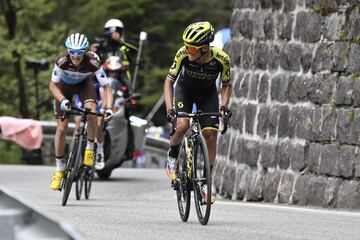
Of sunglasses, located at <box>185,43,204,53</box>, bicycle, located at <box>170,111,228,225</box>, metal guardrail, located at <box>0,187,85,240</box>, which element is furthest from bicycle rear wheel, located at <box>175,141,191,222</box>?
metal guardrail, located at <box>0,187,85,240</box>

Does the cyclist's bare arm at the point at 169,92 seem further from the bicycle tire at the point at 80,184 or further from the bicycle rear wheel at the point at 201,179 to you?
the bicycle tire at the point at 80,184

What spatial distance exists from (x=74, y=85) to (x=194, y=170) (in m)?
4.29

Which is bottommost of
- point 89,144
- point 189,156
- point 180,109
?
point 89,144

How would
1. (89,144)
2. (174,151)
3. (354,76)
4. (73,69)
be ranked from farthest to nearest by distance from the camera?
(89,144) < (73,69) < (354,76) < (174,151)

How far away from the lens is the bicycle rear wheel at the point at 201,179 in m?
12.5

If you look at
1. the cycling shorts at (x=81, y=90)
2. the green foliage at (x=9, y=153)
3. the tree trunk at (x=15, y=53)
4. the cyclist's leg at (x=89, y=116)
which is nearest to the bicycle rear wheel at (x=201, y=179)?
the cyclist's leg at (x=89, y=116)

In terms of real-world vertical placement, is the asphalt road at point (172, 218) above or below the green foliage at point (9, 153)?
above

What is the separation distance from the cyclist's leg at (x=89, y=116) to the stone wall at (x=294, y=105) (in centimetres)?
203

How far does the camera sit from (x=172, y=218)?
1357 centimetres

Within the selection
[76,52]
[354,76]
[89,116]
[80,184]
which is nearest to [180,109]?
[354,76]

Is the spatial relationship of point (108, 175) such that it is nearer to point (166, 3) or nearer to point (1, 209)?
point (1, 209)

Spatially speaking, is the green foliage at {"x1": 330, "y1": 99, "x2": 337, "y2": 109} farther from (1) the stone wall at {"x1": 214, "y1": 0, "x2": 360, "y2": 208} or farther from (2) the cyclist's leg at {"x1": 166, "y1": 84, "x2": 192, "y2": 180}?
(2) the cyclist's leg at {"x1": 166, "y1": 84, "x2": 192, "y2": 180}

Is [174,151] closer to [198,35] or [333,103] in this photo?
[198,35]

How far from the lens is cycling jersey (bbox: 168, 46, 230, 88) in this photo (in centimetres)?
1348
